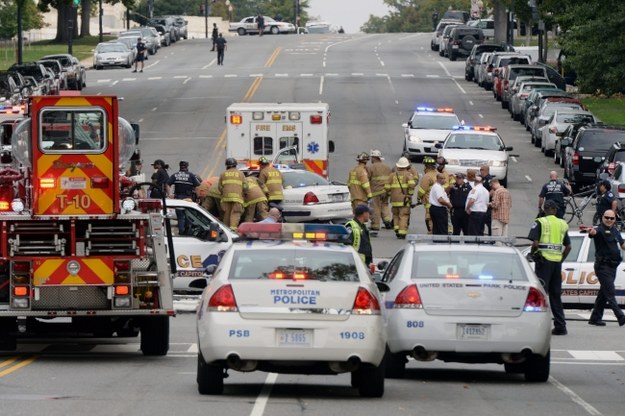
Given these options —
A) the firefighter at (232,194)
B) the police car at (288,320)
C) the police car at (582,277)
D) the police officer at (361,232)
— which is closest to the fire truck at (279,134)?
the firefighter at (232,194)

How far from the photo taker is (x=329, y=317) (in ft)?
43.8

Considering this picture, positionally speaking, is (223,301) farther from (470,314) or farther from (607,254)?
(607,254)

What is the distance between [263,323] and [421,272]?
2472mm

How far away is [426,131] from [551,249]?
2585 centimetres

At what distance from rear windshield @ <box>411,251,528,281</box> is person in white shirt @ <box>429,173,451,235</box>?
1424cm

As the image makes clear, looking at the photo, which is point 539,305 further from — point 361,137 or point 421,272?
point 361,137

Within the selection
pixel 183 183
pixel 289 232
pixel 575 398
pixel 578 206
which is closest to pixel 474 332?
pixel 575 398

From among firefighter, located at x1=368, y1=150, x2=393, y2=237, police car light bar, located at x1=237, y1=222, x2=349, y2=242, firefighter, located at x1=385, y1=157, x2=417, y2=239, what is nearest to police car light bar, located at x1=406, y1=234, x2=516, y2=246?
police car light bar, located at x1=237, y1=222, x2=349, y2=242

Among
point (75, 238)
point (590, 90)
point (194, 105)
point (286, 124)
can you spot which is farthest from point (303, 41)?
point (75, 238)

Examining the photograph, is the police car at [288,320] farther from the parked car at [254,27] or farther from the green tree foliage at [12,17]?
the parked car at [254,27]

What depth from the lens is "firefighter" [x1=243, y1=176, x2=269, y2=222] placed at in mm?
28859

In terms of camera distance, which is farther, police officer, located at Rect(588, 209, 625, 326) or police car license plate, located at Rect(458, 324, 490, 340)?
police officer, located at Rect(588, 209, 625, 326)

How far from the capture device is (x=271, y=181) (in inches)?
1197

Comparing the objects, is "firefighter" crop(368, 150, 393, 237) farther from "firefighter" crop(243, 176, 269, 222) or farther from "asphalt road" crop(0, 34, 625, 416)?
"firefighter" crop(243, 176, 269, 222)
